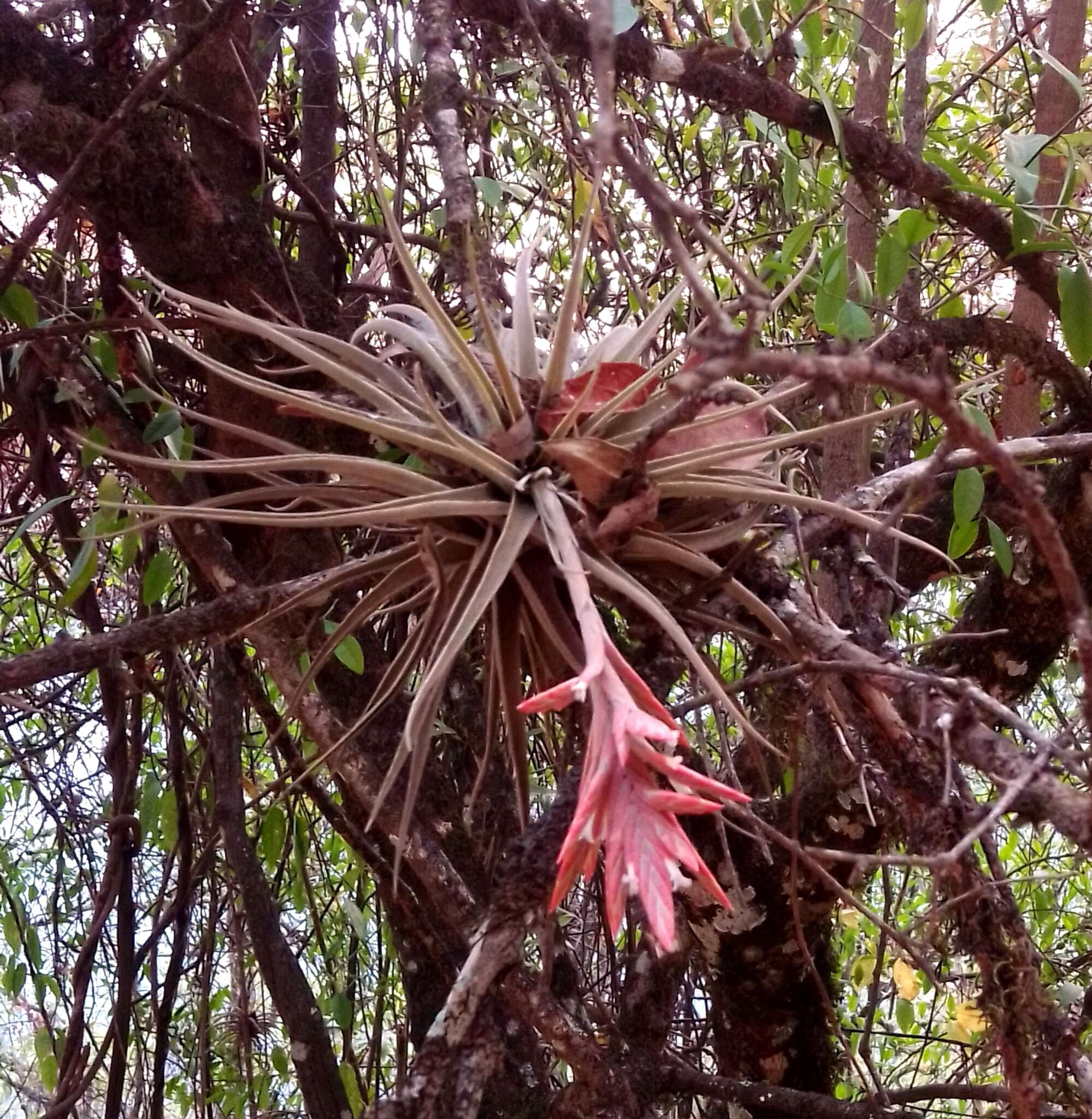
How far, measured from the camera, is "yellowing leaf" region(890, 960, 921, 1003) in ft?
3.52

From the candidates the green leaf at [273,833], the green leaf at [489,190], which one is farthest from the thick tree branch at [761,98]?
the green leaf at [273,833]

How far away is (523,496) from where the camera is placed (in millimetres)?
582

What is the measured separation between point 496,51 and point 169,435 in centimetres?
54

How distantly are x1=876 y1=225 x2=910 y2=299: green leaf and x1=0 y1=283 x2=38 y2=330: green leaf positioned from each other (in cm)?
66

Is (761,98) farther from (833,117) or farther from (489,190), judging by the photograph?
(489,190)

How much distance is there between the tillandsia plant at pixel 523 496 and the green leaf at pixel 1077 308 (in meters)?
0.32

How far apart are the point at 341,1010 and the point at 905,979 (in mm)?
613

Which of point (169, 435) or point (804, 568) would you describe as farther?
point (169, 435)

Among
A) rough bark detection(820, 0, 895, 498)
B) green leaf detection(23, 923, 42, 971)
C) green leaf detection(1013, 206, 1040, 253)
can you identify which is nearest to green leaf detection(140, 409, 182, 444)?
rough bark detection(820, 0, 895, 498)

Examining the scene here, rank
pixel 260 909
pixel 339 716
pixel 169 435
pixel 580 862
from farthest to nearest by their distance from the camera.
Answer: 1. pixel 260 909
2. pixel 339 716
3. pixel 169 435
4. pixel 580 862

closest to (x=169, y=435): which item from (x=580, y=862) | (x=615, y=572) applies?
(x=615, y=572)

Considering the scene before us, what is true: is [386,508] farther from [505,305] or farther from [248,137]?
[248,137]

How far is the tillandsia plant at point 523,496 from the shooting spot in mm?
538

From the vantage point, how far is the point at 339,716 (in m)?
0.97
